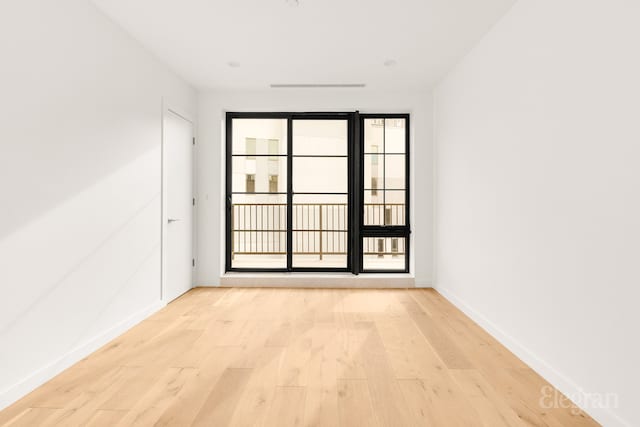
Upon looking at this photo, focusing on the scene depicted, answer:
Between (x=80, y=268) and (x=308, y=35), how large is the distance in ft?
8.96

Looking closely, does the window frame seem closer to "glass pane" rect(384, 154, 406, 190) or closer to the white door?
"glass pane" rect(384, 154, 406, 190)

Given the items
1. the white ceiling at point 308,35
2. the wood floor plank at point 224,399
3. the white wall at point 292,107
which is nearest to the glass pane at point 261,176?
the white wall at point 292,107

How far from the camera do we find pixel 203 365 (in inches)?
Result: 92.2

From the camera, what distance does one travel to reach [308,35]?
10.2 feet

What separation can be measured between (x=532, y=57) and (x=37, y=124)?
3.35 metres

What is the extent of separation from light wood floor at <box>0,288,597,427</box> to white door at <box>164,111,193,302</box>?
70cm

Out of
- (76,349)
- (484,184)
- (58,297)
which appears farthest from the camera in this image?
(484,184)

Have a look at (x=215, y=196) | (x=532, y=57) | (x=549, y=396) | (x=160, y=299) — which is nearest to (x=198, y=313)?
(x=160, y=299)

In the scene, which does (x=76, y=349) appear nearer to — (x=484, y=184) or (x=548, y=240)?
(x=548, y=240)

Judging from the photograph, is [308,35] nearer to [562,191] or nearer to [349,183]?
[349,183]

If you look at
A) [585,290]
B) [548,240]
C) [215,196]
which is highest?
[215,196]

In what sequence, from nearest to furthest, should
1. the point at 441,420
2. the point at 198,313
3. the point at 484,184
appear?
the point at 441,420 < the point at 484,184 < the point at 198,313

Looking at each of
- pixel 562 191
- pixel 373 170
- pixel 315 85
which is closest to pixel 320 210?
pixel 373 170

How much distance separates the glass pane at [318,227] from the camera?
646cm
